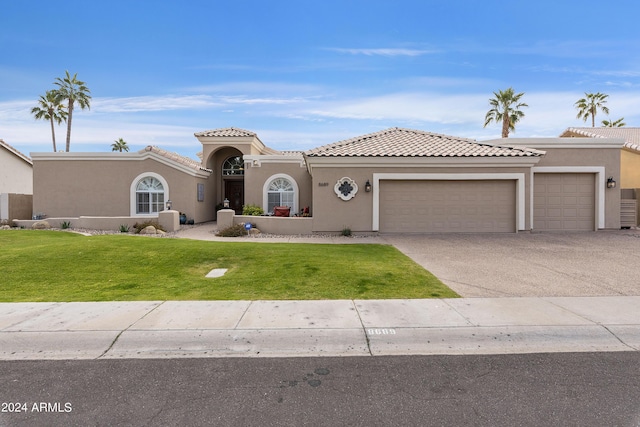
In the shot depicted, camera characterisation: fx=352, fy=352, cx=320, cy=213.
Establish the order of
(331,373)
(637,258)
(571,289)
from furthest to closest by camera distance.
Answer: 1. (637,258)
2. (571,289)
3. (331,373)

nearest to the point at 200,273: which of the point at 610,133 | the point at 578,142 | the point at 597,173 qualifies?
the point at 578,142

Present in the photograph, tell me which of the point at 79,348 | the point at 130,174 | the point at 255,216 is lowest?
the point at 79,348

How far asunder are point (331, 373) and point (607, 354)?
3.50m

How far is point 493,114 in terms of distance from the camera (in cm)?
3472

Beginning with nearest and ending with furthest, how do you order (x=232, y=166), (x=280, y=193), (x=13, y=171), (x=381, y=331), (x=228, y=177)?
(x=381, y=331) < (x=280, y=193) < (x=228, y=177) < (x=232, y=166) < (x=13, y=171)

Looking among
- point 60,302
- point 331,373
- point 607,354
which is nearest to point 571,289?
point 607,354

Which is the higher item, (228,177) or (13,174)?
(13,174)

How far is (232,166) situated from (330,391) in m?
23.7

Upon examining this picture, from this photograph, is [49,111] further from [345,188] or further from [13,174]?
[345,188]

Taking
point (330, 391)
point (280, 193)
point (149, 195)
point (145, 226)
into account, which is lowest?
point (330, 391)

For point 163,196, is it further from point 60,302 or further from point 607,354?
point 607,354

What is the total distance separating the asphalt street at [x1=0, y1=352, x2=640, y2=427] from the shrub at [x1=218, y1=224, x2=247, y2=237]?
38.4ft

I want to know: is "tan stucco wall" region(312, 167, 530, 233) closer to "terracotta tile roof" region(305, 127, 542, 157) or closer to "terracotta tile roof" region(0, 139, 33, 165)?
"terracotta tile roof" region(305, 127, 542, 157)

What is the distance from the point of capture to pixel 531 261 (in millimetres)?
10055
